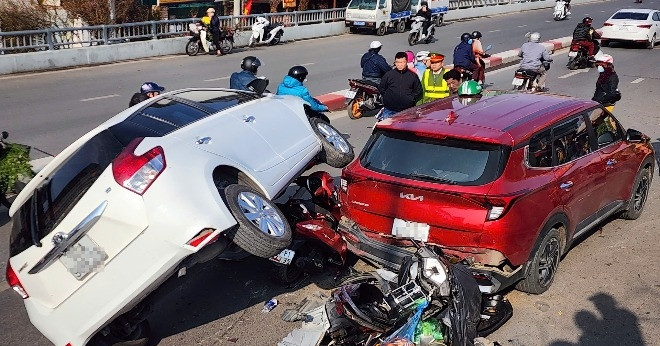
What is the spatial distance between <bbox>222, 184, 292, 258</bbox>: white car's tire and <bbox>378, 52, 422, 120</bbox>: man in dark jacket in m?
4.30

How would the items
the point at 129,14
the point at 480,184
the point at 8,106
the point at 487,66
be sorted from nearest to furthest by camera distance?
the point at 480,184
the point at 8,106
the point at 487,66
the point at 129,14

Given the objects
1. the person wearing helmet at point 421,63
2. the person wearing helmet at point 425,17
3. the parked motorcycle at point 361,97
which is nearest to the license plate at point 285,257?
the person wearing helmet at point 421,63

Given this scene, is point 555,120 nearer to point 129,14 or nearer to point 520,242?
point 520,242

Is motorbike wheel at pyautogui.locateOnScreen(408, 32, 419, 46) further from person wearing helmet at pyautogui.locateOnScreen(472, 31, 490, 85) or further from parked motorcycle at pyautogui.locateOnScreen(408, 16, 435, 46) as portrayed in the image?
person wearing helmet at pyautogui.locateOnScreen(472, 31, 490, 85)

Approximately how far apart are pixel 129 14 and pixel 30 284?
24.8 meters

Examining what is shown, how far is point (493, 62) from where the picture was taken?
2031cm

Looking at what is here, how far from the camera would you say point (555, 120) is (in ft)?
19.7

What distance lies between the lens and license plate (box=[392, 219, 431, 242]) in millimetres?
5461

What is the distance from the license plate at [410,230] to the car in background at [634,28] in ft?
74.5

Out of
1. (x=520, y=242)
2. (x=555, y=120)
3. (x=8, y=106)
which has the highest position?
(x=555, y=120)

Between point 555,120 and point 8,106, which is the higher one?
point 555,120

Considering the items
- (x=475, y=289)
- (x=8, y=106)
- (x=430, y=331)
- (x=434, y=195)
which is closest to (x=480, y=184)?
(x=434, y=195)

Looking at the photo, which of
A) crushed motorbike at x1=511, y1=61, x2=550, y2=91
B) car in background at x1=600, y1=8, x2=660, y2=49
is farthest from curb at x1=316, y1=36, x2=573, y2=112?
crushed motorbike at x1=511, y1=61, x2=550, y2=91

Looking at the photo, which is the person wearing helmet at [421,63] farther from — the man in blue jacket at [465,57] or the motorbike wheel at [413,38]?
the motorbike wheel at [413,38]
